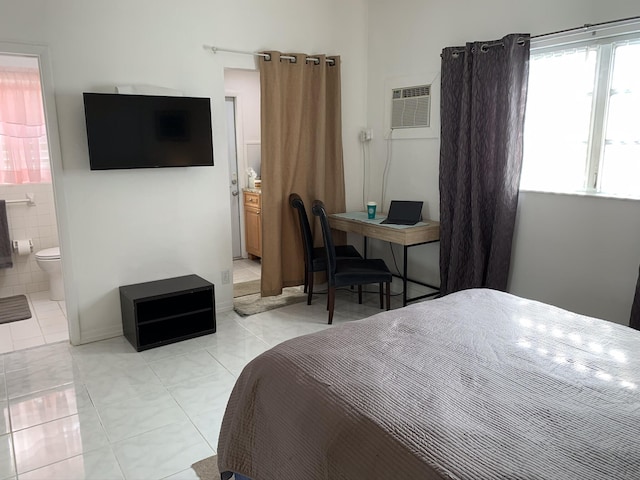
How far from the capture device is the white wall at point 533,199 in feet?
9.70

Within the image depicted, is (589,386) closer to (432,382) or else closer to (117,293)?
(432,382)

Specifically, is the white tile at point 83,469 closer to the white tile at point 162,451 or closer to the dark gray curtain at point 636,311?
the white tile at point 162,451

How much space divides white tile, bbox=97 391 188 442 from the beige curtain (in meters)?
1.76

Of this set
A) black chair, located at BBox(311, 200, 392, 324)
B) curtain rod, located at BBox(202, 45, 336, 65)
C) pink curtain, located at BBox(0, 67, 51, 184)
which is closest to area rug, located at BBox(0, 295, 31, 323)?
pink curtain, located at BBox(0, 67, 51, 184)

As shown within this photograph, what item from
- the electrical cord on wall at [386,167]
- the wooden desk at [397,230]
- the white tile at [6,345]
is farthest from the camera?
the electrical cord on wall at [386,167]

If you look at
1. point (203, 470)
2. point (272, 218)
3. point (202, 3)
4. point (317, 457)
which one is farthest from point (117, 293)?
point (317, 457)

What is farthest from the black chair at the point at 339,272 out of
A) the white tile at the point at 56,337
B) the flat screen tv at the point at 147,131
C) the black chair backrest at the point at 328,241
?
the white tile at the point at 56,337

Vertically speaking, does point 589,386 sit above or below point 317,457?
above

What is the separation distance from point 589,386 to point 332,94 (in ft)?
11.6

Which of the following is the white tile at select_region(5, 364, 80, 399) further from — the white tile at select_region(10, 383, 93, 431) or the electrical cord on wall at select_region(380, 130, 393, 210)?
the electrical cord on wall at select_region(380, 130, 393, 210)

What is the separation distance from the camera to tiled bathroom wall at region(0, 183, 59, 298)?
460 cm

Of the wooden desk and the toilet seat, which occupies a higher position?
the wooden desk

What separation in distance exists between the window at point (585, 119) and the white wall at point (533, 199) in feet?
0.47

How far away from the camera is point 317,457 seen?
Result: 137cm
